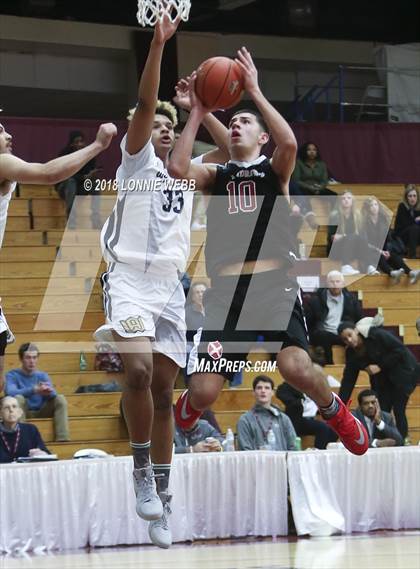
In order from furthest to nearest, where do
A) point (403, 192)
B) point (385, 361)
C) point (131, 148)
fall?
point (403, 192), point (385, 361), point (131, 148)

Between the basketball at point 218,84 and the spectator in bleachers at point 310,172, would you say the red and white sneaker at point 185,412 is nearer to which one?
the basketball at point 218,84

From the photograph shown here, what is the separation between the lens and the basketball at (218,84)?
26.8 feet

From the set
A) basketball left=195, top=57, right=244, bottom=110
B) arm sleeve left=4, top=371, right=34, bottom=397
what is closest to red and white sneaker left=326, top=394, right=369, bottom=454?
basketball left=195, top=57, right=244, bottom=110

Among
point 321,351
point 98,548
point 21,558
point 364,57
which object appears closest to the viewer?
point 21,558

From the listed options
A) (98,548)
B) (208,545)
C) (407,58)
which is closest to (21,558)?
(98,548)

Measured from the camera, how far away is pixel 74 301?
58.9ft

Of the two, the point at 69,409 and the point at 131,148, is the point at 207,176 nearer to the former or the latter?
the point at 131,148

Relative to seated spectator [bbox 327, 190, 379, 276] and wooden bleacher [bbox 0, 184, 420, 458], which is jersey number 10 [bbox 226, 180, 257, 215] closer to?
wooden bleacher [bbox 0, 184, 420, 458]

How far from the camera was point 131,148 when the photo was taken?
8336 mm

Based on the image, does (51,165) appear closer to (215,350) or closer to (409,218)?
(215,350)

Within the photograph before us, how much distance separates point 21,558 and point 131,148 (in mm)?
5580

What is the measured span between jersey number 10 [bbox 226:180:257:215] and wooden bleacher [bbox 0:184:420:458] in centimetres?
700

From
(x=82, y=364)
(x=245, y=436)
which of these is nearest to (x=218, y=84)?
(x=245, y=436)

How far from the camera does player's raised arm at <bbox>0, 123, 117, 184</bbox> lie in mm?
7469
